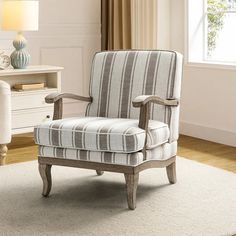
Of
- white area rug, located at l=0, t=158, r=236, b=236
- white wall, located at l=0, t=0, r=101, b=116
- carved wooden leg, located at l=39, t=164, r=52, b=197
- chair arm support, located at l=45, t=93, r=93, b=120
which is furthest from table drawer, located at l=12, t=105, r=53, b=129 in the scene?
carved wooden leg, located at l=39, t=164, r=52, b=197

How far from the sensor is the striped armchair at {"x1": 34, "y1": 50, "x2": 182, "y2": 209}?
310 centimetres

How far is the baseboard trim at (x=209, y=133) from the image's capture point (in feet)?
16.1

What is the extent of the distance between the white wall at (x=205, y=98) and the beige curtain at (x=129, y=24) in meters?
0.25

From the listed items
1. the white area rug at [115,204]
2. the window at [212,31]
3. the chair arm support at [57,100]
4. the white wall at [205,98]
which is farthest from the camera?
the window at [212,31]

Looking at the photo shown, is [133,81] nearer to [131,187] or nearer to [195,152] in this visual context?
[131,187]

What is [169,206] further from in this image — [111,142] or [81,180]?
[81,180]

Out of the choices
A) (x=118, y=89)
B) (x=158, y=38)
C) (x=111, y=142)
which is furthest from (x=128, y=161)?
(x=158, y=38)

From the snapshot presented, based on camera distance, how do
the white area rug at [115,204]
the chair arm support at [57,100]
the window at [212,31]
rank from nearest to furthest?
the white area rug at [115,204]
the chair arm support at [57,100]
the window at [212,31]

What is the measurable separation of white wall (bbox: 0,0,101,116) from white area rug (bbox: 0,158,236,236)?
6.44ft

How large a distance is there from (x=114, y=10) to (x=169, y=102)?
260 cm

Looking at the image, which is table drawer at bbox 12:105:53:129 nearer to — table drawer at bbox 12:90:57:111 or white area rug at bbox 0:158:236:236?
table drawer at bbox 12:90:57:111

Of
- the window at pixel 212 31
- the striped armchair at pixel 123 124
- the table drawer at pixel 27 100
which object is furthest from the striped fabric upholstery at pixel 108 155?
the window at pixel 212 31

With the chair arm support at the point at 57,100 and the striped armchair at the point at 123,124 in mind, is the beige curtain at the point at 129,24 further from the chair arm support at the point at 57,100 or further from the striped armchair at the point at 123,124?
the chair arm support at the point at 57,100

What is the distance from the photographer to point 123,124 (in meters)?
3.23
